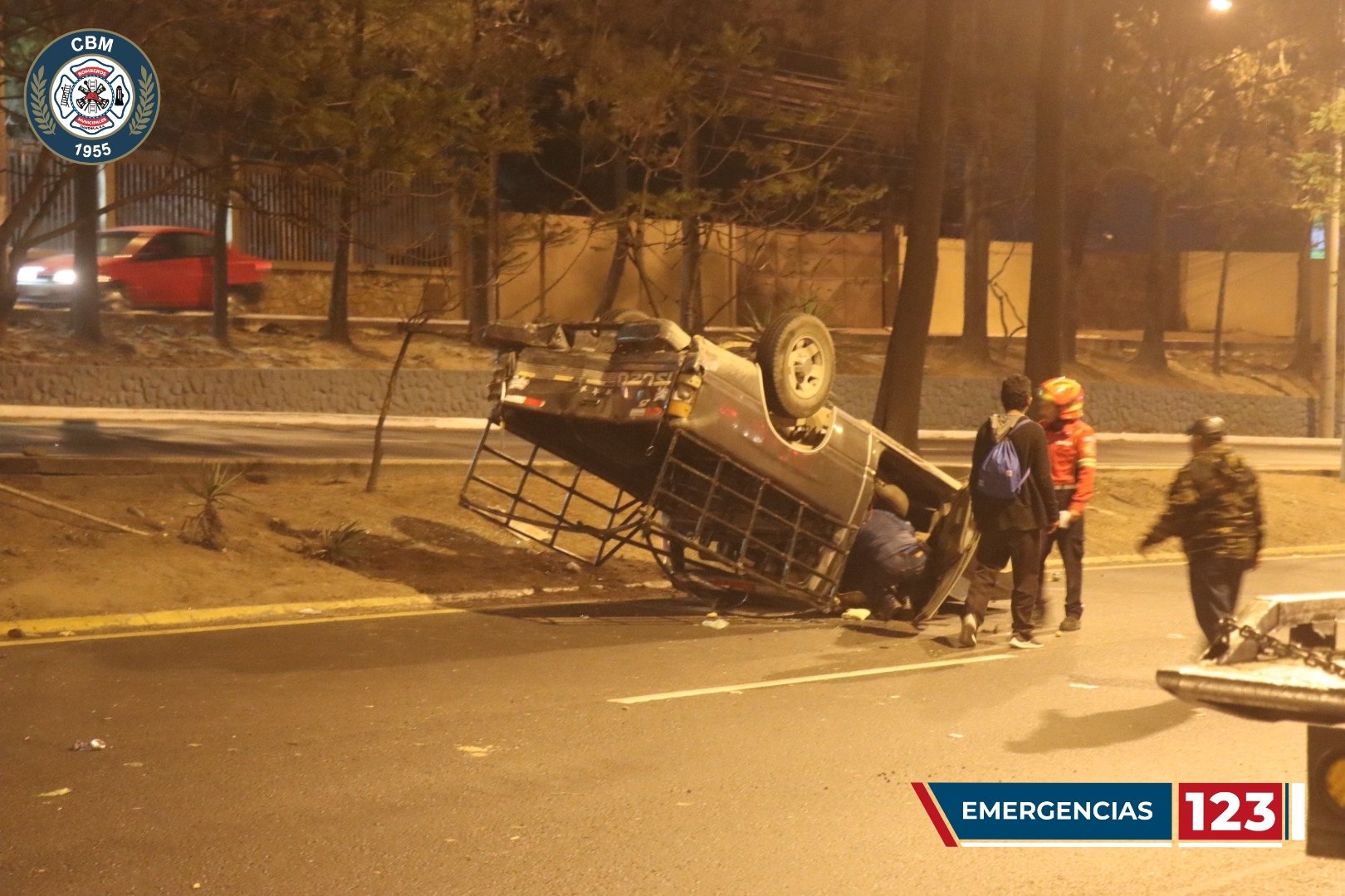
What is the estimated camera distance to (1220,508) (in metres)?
8.33

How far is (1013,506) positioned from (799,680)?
1.94 meters

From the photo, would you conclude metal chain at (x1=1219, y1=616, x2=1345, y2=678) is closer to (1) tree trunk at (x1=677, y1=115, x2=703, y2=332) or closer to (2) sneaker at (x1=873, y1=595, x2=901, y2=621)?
(2) sneaker at (x1=873, y1=595, x2=901, y2=621)

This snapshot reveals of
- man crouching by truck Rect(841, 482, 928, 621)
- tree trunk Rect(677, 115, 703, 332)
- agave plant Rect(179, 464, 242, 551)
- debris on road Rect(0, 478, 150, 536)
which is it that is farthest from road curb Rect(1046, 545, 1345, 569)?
debris on road Rect(0, 478, 150, 536)

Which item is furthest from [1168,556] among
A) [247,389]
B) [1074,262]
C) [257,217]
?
[1074,262]

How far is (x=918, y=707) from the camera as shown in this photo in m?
8.23

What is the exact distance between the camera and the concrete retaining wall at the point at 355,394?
76.7 ft

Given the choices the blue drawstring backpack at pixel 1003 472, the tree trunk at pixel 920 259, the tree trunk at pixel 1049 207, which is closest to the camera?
the blue drawstring backpack at pixel 1003 472

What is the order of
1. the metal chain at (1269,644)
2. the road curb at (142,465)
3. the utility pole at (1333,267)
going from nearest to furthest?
the metal chain at (1269,644), the road curb at (142,465), the utility pole at (1333,267)

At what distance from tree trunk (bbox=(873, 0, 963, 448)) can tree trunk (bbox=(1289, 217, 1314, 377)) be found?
29.5m

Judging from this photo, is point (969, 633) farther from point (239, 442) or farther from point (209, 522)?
point (239, 442)

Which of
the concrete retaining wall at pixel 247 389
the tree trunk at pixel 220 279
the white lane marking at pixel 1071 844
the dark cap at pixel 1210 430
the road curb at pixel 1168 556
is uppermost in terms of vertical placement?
the tree trunk at pixel 220 279

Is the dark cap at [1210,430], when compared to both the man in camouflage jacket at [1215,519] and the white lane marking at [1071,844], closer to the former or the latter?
the man in camouflage jacket at [1215,519]

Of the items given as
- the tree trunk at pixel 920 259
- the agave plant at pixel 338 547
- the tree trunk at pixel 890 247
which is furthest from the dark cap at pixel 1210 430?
the tree trunk at pixel 890 247

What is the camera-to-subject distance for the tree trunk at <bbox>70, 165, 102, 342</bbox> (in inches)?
914
